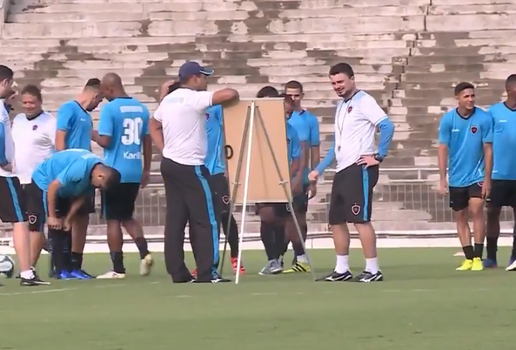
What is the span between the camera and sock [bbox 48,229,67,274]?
1402cm

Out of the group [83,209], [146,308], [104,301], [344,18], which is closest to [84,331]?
[146,308]

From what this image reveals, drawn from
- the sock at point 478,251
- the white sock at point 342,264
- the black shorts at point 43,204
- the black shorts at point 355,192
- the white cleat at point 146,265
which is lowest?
the white cleat at point 146,265

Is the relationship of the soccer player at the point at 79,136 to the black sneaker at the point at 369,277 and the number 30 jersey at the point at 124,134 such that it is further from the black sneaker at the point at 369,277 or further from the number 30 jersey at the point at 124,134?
the black sneaker at the point at 369,277

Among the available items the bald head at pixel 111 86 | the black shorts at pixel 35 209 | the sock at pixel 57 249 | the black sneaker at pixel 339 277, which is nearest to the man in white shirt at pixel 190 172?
the black sneaker at pixel 339 277

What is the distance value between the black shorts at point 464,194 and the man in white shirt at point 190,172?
3152 mm

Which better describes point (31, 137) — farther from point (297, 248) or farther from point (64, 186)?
point (297, 248)

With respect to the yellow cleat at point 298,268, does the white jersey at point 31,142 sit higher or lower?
higher

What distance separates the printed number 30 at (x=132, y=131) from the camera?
559 inches

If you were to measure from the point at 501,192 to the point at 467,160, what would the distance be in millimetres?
522

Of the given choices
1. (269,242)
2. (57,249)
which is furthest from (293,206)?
(57,249)

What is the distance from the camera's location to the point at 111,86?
1422 centimetres

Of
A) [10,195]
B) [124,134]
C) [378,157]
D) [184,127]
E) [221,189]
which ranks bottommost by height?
[221,189]

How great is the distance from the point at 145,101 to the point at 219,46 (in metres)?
2.37

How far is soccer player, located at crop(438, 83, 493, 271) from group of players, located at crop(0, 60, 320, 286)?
1456mm
